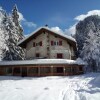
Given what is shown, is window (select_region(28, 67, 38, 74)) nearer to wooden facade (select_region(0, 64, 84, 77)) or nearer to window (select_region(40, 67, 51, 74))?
wooden facade (select_region(0, 64, 84, 77))

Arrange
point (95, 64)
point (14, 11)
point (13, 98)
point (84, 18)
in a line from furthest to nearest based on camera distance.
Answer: point (84, 18)
point (14, 11)
point (95, 64)
point (13, 98)

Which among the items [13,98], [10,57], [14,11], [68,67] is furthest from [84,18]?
[13,98]

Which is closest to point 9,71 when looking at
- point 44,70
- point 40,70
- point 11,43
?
point 40,70

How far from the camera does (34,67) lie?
36.4 m

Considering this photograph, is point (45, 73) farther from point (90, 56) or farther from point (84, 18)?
point (84, 18)

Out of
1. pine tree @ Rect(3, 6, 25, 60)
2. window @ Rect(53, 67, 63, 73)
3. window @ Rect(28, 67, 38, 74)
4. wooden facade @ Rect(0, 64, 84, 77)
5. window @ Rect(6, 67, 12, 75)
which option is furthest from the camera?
pine tree @ Rect(3, 6, 25, 60)

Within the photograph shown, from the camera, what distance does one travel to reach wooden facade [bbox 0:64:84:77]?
1358 inches

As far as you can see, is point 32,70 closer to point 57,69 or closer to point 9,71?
A: point 9,71

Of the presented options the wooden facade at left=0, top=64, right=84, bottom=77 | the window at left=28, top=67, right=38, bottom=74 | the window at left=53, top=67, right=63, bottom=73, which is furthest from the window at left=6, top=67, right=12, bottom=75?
the window at left=53, top=67, right=63, bottom=73

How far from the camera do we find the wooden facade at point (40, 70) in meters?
34.5

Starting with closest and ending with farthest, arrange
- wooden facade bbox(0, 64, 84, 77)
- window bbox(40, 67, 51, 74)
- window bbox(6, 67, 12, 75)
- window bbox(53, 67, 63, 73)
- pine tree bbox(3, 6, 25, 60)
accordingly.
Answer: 1. wooden facade bbox(0, 64, 84, 77)
2. window bbox(40, 67, 51, 74)
3. window bbox(53, 67, 63, 73)
4. window bbox(6, 67, 12, 75)
5. pine tree bbox(3, 6, 25, 60)

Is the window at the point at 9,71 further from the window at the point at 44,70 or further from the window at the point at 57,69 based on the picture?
the window at the point at 57,69

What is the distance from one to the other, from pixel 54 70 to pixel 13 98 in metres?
23.4

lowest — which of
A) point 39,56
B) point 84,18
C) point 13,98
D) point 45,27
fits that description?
point 13,98
